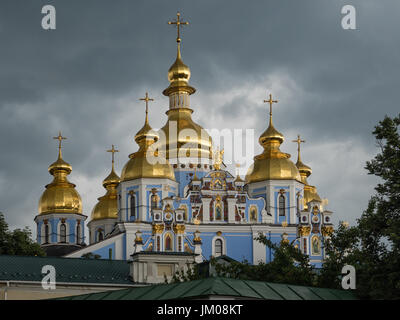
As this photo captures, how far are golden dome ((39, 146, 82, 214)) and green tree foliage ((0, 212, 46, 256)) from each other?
15.7 meters

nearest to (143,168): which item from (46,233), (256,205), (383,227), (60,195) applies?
(256,205)

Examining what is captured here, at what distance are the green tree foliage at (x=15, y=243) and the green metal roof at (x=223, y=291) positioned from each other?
101ft

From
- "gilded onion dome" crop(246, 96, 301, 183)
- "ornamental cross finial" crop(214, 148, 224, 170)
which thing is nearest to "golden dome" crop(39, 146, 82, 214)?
"ornamental cross finial" crop(214, 148, 224, 170)

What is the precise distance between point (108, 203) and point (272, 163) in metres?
12.5

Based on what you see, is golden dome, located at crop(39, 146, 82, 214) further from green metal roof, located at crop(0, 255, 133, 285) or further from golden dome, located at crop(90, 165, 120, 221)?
green metal roof, located at crop(0, 255, 133, 285)

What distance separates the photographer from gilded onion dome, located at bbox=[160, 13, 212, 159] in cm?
6912

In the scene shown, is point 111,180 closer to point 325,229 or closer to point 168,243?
point 168,243

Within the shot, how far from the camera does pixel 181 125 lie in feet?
230
